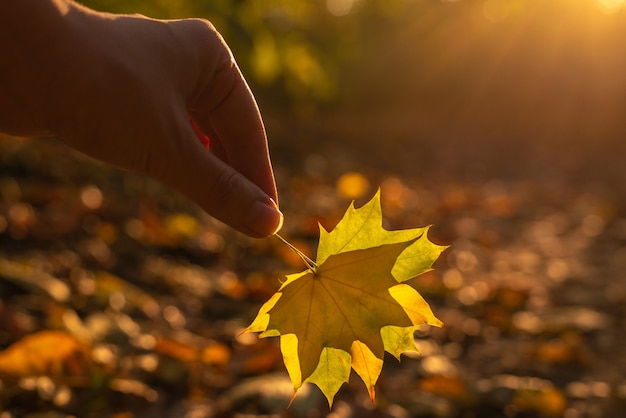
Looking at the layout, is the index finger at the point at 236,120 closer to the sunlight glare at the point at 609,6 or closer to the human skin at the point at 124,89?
the human skin at the point at 124,89

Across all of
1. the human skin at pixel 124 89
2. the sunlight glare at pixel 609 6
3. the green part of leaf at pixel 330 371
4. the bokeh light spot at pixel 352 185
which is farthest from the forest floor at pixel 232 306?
the sunlight glare at pixel 609 6

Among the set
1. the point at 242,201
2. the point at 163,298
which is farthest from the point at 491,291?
the point at 242,201

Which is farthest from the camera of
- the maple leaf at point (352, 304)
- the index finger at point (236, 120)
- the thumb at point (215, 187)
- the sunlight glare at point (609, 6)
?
the sunlight glare at point (609, 6)

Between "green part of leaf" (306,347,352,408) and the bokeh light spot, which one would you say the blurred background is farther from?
"green part of leaf" (306,347,352,408)

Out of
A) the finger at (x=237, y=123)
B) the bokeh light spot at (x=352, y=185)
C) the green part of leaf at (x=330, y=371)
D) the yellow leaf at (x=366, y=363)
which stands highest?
the bokeh light spot at (x=352, y=185)

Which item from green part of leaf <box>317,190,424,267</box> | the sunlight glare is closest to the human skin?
green part of leaf <box>317,190,424,267</box>

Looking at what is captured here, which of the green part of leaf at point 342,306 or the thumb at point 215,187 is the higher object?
the thumb at point 215,187
